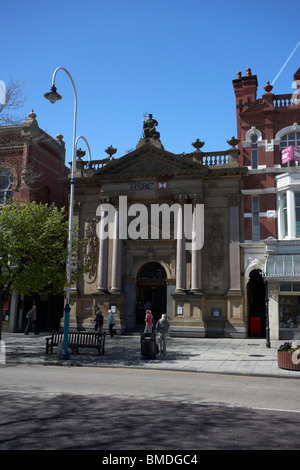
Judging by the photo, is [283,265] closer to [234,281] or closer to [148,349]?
[234,281]

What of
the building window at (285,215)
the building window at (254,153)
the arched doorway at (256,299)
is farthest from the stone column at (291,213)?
the arched doorway at (256,299)

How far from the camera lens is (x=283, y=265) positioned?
77.8 ft

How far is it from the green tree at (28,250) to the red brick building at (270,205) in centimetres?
1280

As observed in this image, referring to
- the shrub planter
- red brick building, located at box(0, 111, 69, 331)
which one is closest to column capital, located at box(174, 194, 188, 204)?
red brick building, located at box(0, 111, 69, 331)

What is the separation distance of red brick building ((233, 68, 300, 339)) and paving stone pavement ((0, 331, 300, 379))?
283 cm

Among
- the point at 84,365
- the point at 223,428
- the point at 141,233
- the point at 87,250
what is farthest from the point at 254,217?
the point at 223,428

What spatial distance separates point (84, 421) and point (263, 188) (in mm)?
22347

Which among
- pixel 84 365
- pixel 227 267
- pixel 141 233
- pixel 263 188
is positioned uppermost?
pixel 263 188

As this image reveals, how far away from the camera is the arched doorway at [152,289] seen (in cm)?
2838

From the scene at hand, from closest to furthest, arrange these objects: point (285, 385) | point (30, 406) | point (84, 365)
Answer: point (30, 406)
point (285, 385)
point (84, 365)

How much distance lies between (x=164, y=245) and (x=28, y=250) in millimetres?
12484

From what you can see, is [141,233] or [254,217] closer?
[254,217]
